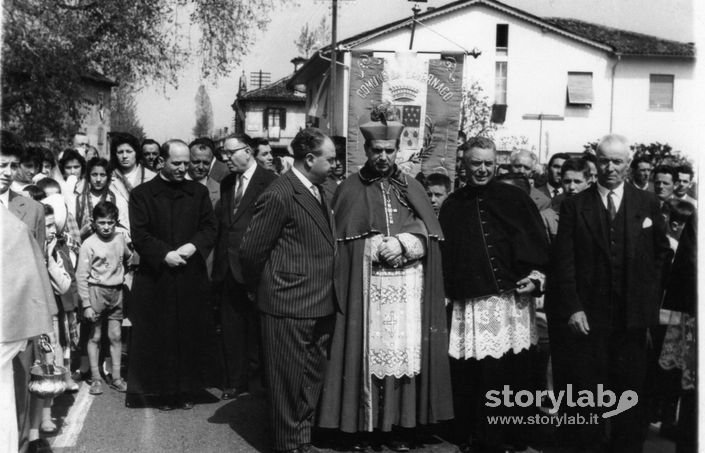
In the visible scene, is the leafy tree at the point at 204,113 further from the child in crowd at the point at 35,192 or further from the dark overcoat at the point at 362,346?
the dark overcoat at the point at 362,346

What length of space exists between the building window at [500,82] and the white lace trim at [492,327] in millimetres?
29261

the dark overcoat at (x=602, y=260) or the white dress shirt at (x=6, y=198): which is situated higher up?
the white dress shirt at (x=6, y=198)

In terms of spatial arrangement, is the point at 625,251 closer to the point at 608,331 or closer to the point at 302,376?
the point at 608,331

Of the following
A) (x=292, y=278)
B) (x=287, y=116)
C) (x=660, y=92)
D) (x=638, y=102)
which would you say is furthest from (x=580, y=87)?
(x=287, y=116)

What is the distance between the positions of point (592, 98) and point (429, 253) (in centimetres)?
3007

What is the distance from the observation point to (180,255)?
6270 mm

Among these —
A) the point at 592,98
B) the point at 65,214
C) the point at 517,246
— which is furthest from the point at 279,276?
the point at 592,98

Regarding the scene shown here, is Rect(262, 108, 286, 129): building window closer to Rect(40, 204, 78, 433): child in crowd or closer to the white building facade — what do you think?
the white building facade

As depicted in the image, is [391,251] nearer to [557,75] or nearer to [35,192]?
[35,192]

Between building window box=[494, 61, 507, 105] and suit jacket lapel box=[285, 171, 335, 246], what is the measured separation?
29.6m

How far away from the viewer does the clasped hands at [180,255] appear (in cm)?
623

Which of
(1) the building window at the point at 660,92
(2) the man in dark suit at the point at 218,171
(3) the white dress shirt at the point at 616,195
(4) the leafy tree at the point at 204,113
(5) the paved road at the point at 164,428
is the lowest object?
(5) the paved road at the point at 164,428

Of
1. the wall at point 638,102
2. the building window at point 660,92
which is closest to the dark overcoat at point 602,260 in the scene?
the wall at point 638,102

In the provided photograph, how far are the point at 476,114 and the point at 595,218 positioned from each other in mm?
26144
